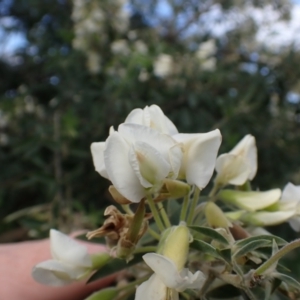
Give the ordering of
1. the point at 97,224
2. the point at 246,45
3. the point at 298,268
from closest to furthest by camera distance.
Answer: the point at 298,268
the point at 97,224
the point at 246,45

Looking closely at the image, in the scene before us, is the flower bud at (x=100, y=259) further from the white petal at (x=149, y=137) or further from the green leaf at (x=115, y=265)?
the white petal at (x=149, y=137)

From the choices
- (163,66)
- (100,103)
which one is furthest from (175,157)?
(163,66)

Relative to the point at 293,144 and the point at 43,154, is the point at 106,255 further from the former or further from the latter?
the point at 293,144

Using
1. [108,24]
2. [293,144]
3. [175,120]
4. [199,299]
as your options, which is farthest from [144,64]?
[199,299]

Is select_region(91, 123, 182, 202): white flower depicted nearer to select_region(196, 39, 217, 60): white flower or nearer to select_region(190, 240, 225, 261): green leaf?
select_region(190, 240, 225, 261): green leaf

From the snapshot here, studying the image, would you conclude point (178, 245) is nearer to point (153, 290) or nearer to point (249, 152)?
point (153, 290)
